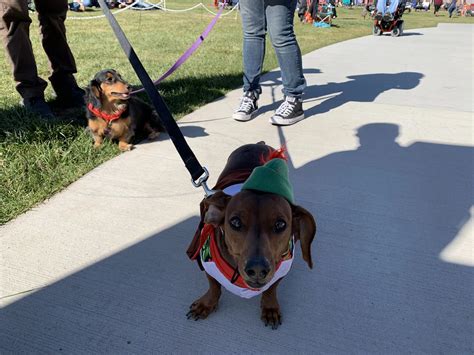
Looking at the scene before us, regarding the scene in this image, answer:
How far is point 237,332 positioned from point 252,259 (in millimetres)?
524

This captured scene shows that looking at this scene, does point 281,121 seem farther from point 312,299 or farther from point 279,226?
point 279,226

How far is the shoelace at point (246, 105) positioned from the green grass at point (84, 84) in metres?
0.60

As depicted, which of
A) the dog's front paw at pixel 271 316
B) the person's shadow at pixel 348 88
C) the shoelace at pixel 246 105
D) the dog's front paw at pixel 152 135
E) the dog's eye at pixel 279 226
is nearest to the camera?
the dog's eye at pixel 279 226

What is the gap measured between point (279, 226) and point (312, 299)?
61cm

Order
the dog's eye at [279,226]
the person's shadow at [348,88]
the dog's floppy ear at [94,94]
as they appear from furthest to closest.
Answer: the person's shadow at [348,88]
the dog's floppy ear at [94,94]
the dog's eye at [279,226]

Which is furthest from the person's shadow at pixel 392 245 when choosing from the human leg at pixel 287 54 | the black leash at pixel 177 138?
the human leg at pixel 287 54

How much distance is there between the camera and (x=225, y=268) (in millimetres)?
1836

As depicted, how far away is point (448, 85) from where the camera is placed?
6.20 metres

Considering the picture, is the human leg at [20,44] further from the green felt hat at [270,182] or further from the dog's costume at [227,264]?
the green felt hat at [270,182]

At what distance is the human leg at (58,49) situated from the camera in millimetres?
4199

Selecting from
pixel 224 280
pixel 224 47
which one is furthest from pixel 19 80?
pixel 224 47

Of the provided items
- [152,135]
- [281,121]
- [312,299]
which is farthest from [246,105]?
[312,299]

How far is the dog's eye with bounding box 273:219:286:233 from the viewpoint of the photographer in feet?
5.56

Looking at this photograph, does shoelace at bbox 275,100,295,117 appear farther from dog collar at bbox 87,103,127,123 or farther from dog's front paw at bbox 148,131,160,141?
dog collar at bbox 87,103,127,123
